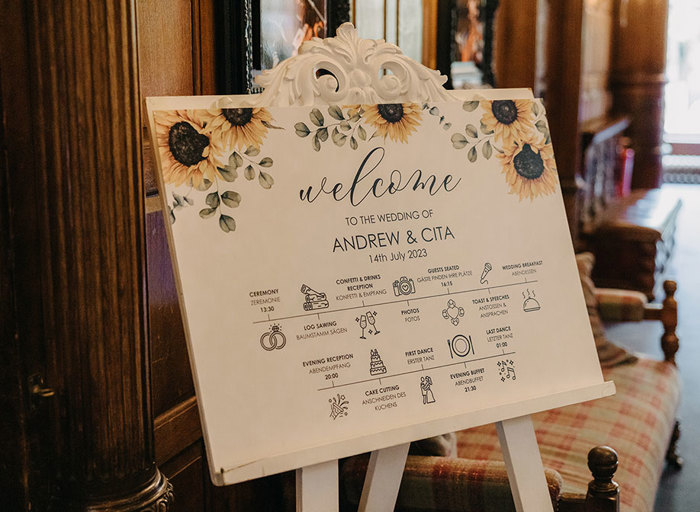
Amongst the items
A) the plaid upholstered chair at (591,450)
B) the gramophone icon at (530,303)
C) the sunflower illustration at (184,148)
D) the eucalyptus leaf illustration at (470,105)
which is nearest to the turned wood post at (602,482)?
the plaid upholstered chair at (591,450)

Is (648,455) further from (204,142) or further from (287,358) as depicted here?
(204,142)

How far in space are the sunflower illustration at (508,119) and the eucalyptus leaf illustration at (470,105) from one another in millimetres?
20

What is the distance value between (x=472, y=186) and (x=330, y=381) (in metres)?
0.55

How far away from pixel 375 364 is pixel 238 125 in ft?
1.75

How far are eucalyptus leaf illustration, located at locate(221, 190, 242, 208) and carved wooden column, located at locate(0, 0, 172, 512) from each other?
0.15 meters

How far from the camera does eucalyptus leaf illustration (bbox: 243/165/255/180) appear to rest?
5.24ft

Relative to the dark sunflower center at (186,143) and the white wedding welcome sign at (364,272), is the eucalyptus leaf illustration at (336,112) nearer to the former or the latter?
the white wedding welcome sign at (364,272)

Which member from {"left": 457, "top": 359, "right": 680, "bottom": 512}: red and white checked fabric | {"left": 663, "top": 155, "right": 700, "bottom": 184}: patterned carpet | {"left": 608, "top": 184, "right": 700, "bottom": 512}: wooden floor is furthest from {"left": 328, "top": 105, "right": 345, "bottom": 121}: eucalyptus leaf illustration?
{"left": 663, "top": 155, "right": 700, "bottom": 184}: patterned carpet

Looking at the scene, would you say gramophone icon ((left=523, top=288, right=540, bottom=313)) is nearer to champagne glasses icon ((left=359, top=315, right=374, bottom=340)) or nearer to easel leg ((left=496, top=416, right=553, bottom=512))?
easel leg ((left=496, top=416, right=553, bottom=512))

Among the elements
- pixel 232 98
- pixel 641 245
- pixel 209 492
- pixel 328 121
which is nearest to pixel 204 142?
pixel 232 98

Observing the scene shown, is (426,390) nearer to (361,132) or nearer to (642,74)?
(361,132)

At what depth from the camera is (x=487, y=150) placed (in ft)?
6.15

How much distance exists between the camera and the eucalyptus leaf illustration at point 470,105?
1.86 m

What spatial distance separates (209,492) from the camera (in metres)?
2.30
